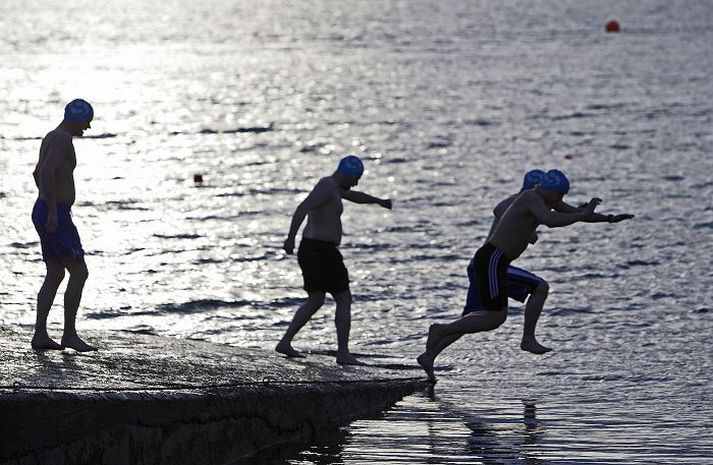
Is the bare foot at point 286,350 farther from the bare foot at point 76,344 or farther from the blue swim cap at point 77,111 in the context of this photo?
the blue swim cap at point 77,111

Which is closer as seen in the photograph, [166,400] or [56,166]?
[166,400]

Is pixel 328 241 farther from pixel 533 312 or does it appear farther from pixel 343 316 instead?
pixel 533 312

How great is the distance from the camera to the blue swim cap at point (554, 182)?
11.4 metres

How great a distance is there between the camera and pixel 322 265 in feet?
39.2

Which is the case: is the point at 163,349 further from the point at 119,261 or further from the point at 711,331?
the point at 119,261

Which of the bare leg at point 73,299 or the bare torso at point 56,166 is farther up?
the bare torso at point 56,166

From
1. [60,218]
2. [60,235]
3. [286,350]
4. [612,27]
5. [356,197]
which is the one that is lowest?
[286,350]

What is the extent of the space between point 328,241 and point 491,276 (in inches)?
52.1

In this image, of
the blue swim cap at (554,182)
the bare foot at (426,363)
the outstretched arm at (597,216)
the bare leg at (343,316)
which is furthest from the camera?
the bare foot at (426,363)

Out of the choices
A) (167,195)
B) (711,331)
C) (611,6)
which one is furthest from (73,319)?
(611,6)

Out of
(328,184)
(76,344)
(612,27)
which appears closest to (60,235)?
(76,344)

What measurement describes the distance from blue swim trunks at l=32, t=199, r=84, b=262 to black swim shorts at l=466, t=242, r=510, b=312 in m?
3.08

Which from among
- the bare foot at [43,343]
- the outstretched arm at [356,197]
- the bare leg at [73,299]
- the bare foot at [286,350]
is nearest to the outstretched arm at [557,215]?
the outstretched arm at [356,197]

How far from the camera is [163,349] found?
11211 mm
